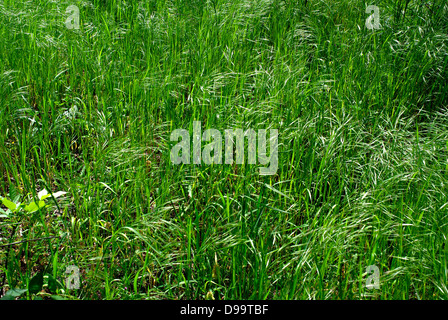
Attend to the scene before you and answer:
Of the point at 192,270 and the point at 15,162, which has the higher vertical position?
the point at 15,162

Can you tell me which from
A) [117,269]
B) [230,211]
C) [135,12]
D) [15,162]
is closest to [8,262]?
[117,269]

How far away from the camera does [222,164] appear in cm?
174

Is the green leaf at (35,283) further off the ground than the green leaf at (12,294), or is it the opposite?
the green leaf at (35,283)

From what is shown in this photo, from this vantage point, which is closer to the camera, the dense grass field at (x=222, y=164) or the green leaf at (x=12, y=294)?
the green leaf at (x=12, y=294)

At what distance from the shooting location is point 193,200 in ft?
5.21

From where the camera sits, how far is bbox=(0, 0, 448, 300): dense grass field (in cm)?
137

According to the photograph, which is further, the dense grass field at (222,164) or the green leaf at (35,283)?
the dense grass field at (222,164)

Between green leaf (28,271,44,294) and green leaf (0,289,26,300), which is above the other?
green leaf (28,271,44,294)

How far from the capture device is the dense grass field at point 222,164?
53.8 inches

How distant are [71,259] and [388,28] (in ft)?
7.84

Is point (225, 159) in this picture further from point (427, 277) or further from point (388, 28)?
point (388, 28)

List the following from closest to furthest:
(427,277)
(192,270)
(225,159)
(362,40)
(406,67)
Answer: (427,277) → (192,270) → (225,159) → (406,67) → (362,40)

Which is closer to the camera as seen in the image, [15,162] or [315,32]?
[15,162]

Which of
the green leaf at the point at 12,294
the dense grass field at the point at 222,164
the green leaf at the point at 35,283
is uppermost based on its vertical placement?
the dense grass field at the point at 222,164
